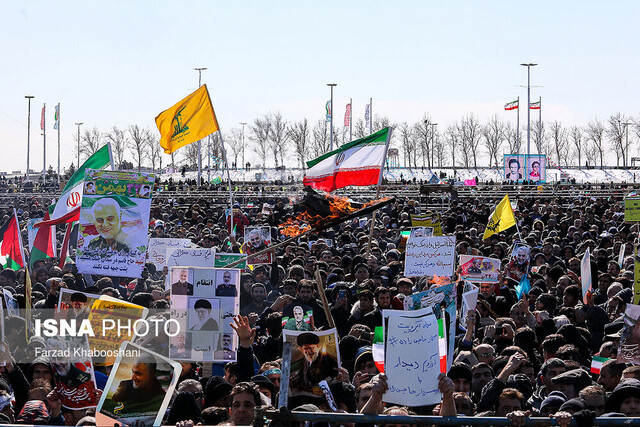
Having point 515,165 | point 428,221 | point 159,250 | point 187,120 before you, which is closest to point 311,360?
point 159,250

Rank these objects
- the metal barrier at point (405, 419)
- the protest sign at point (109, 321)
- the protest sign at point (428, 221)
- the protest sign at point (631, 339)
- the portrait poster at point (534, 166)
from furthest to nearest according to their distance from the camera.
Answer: the portrait poster at point (534, 166) → the protest sign at point (428, 221) → the protest sign at point (109, 321) → the protest sign at point (631, 339) → the metal barrier at point (405, 419)

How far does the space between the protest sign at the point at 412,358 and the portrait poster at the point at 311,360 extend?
74cm

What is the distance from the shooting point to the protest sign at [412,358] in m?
4.53

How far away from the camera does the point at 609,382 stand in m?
6.03

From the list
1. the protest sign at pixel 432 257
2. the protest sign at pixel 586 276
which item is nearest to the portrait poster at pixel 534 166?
the protest sign at pixel 432 257

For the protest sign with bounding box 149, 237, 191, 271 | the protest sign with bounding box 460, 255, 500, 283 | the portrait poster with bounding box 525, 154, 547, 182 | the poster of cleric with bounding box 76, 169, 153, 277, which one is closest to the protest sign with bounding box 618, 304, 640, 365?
the protest sign with bounding box 460, 255, 500, 283

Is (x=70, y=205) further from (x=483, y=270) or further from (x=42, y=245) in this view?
(x=483, y=270)

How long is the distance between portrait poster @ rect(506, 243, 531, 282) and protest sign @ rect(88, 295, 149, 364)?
297 inches

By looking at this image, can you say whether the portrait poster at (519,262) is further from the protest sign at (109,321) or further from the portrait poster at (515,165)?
the portrait poster at (515,165)

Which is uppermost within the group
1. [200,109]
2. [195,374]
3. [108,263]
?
[200,109]

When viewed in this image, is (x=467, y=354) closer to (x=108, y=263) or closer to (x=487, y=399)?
(x=487, y=399)

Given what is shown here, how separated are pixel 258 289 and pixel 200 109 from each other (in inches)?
230

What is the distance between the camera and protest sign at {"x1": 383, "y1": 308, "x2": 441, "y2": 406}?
453 cm

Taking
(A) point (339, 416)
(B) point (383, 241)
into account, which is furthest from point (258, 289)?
(B) point (383, 241)
